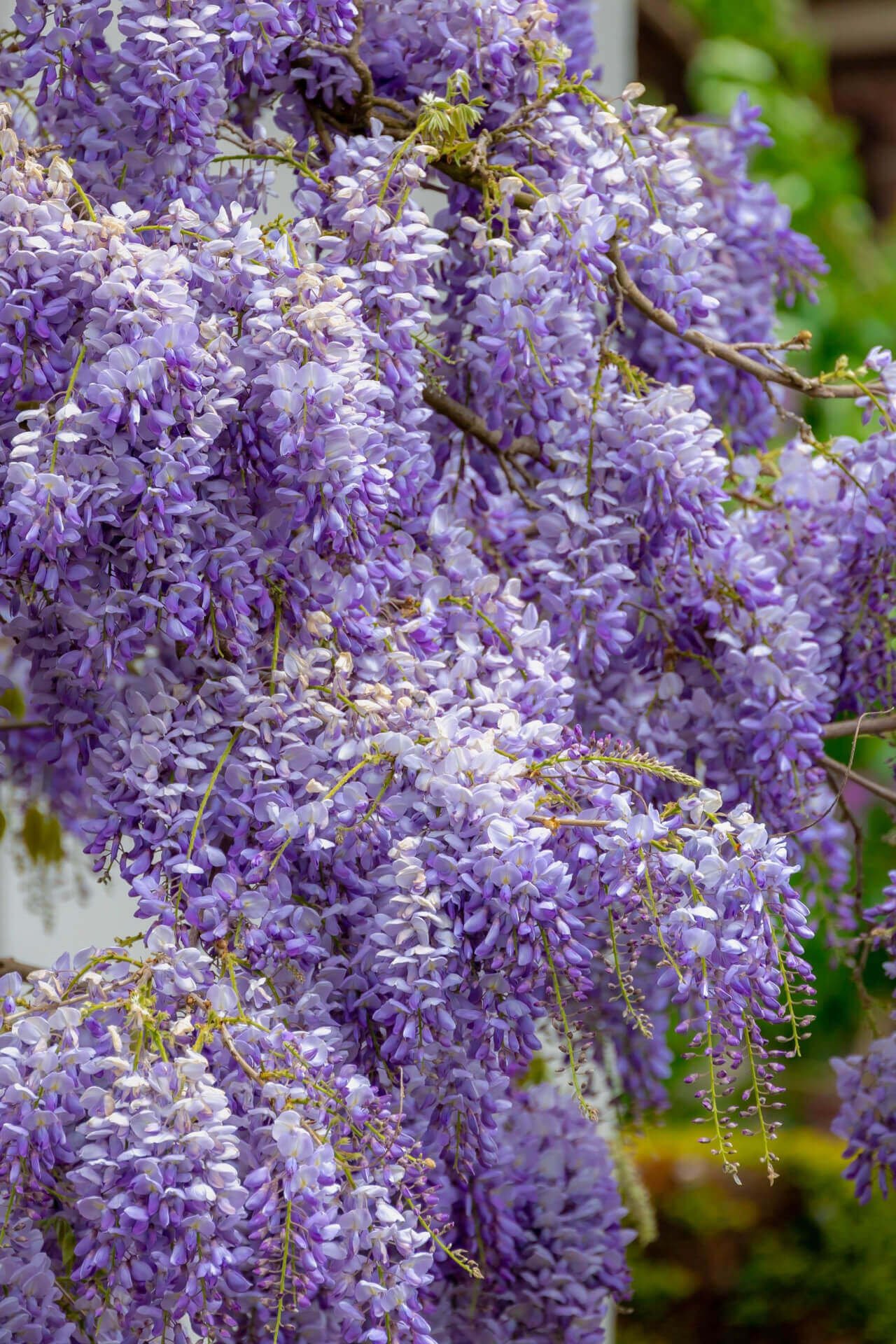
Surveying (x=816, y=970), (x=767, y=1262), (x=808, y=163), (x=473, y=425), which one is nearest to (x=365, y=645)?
(x=473, y=425)

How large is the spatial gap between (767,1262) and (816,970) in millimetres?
1263

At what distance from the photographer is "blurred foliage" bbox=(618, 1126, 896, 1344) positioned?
11.4 feet

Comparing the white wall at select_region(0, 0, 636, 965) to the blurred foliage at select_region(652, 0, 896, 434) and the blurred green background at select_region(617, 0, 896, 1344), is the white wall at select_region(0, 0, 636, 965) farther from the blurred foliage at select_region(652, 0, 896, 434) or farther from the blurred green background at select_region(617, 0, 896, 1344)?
the blurred foliage at select_region(652, 0, 896, 434)

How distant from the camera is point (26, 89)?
1.35m

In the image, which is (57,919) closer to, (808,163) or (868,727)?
(868,727)

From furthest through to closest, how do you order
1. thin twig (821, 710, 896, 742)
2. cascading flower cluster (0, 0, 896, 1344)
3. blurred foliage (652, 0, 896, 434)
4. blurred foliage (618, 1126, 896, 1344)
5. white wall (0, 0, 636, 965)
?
blurred foliage (652, 0, 896, 434) < blurred foliage (618, 1126, 896, 1344) < white wall (0, 0, 636, 965) < thin twig (821, 710, 896, 742) < cascading flower cluster (0, 0, 896, 1344)

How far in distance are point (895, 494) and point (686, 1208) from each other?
2789mm

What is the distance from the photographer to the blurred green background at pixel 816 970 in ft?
11.6

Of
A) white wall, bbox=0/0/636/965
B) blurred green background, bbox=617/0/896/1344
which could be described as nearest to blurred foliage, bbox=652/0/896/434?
blurred green background, bbox=617/0/896/1344

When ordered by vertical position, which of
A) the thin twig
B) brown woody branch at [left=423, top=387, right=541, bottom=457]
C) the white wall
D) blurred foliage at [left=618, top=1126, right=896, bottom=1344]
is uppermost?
brown woody branch at [left=423, top=387, right=541, bottom=457]

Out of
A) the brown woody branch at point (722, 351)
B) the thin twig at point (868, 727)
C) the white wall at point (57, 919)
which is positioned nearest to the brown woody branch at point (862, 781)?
the thin twig at point (868, 727)

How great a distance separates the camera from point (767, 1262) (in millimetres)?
3607

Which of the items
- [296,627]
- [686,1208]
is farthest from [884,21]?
[296,627]

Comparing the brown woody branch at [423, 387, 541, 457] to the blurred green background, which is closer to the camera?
the brown woody branch at [423, 387, 541, 457]
